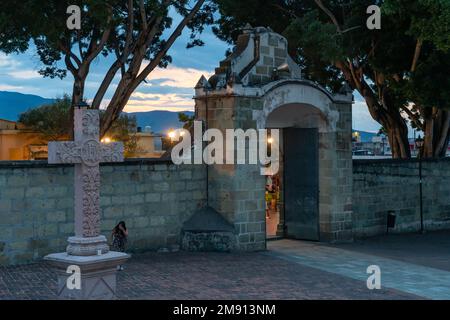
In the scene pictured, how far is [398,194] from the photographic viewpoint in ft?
69.0

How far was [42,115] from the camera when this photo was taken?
41.7 meters

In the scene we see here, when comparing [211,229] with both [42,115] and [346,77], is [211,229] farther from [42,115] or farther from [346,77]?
[42,115]

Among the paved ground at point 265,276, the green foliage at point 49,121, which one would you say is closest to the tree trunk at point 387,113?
the paved ground at point 265,276

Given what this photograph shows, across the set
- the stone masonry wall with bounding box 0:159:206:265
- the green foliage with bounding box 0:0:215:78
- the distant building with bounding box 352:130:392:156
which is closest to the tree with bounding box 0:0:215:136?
the green foliage with bounding box 0:0:215:78

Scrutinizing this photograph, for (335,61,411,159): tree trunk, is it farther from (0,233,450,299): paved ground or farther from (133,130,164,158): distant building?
(133,130,164,158): distant building

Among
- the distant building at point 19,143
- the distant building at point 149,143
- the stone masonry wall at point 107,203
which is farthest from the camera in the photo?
the distant building at point 149,143

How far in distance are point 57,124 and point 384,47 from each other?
2533cm

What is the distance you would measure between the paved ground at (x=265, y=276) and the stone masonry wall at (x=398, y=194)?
311cm

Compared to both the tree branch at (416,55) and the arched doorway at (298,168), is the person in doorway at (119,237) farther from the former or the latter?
the tree branch at (416,55)

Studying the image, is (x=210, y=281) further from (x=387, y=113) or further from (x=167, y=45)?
(x=387, y=113)

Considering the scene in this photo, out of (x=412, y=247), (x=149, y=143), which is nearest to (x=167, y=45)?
(x=412, y=247)

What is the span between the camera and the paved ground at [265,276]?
37.0 ft

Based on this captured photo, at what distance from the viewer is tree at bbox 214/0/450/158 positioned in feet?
60.6
